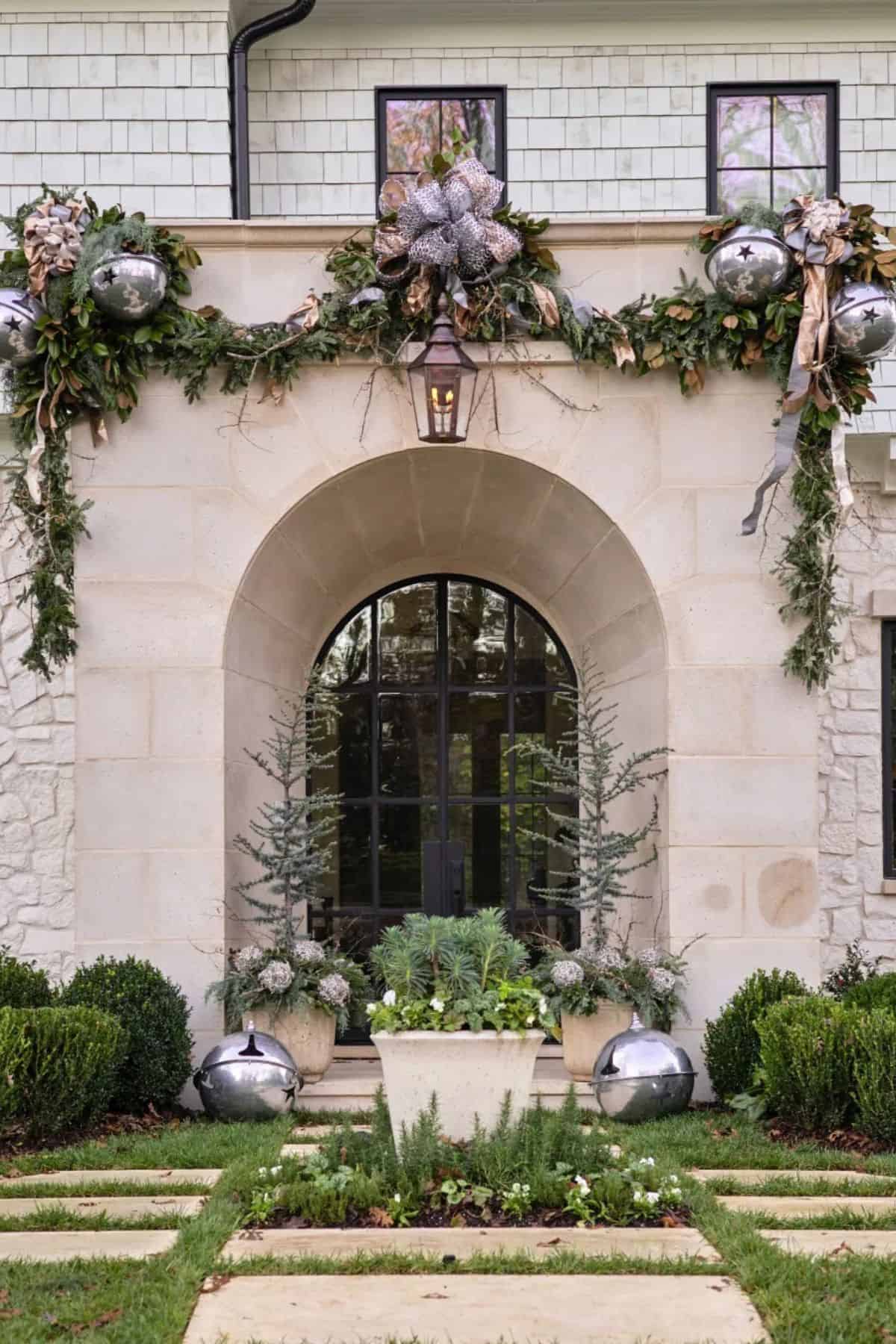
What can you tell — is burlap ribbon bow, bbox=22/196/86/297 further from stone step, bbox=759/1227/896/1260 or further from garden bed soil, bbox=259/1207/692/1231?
stone step, bbox=759/1227/896/1260

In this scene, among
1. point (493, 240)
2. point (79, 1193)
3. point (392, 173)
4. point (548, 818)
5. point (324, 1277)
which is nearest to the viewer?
point (324, 1277)

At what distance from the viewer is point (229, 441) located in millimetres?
8141

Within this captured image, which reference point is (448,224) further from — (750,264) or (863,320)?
(863,320)

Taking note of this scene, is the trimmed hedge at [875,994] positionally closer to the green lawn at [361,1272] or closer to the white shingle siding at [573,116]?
the green lawn at [361,1272]

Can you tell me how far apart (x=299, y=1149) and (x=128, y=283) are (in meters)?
4.45

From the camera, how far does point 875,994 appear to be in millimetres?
7570

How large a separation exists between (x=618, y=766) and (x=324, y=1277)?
4600 millimetres

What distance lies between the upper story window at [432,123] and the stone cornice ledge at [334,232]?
101 inches

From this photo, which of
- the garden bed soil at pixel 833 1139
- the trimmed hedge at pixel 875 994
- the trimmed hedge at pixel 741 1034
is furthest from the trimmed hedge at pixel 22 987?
the trimmed hedge at pixel 875 994

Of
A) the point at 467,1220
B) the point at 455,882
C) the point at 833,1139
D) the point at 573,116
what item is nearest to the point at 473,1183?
the point at 467,1220

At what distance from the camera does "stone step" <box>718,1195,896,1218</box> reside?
540 centimetres

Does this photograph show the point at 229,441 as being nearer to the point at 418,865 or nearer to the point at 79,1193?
the point at 418,865

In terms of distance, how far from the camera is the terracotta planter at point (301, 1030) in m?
7.78

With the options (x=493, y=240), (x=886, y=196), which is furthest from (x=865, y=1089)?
(x=886, y=196)
